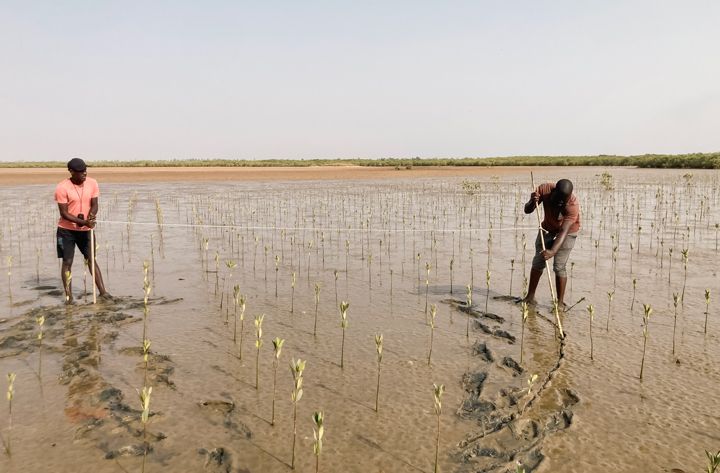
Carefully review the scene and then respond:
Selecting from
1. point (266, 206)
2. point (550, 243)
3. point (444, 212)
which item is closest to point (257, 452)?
point (550, 243)

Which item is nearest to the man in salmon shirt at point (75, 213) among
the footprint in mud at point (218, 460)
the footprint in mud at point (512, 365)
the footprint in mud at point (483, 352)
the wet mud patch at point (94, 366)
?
the wet mud patch at point (94, 366)

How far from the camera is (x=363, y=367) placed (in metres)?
5.34

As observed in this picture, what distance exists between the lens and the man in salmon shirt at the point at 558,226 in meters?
7.50

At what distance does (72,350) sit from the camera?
5.68 meters

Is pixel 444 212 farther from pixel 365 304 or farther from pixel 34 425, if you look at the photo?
pixel 34 425

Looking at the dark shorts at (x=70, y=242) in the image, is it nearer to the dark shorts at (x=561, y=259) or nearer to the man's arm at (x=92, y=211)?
the man's arm at (x=92, y=211)

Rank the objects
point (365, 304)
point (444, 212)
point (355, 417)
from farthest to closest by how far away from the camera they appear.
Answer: point (444, 212), point (365, 304), point (355, 417)

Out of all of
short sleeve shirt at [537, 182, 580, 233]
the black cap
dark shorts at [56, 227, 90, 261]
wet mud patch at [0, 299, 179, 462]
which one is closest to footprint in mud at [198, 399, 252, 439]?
wet mud patch at [0, 299, 179, 462]

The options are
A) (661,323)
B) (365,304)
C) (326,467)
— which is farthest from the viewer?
(365,304)

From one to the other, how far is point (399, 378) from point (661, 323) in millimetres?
3899

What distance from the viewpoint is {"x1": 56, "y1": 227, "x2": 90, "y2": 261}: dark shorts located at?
797 cm

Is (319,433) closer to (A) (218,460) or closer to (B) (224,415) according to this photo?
(A) (218,460)

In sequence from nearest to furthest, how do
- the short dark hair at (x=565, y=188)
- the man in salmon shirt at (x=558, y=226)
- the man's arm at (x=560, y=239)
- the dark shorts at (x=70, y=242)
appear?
1. the man's arm at (x=560, y=239)
2. the short dark hair at (x=565, y=188)
3. the man in salmon shirt at (x=558, y=226)
4. the dark shorts at (x=70, y=242)

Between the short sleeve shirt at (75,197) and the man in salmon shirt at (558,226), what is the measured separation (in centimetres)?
697
